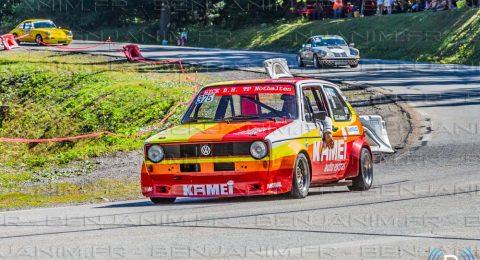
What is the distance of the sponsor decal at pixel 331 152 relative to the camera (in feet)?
40.2

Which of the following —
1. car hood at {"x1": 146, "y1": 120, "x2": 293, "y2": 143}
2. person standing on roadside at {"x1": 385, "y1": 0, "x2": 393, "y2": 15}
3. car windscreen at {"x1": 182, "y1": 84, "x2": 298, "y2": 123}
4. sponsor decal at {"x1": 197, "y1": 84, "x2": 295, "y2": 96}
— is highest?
person standing on roadside at {"x1": 385, "y1": 0, "x2": 393, "y2": 15}

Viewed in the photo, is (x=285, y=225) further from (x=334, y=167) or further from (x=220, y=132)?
(x=334, y=167)

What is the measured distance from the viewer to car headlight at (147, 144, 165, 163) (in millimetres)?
11656

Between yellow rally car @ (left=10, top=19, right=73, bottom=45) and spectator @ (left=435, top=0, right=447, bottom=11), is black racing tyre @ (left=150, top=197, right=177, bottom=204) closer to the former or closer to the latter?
spectator @ (left=435, top=0, right=447, bottom=11)

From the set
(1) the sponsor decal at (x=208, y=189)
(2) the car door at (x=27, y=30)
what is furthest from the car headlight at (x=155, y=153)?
(2) the car door at (x=27, y=30)

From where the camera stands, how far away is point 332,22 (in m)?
50.6

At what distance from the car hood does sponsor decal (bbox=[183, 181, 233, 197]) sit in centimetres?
48

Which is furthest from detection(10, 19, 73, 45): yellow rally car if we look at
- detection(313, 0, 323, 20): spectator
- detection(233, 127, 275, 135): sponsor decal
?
detection(233, 127, 275, 135): sponsor decal

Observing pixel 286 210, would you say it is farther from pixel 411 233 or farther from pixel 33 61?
pixel 33 61

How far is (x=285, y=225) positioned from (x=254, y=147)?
2.25 m

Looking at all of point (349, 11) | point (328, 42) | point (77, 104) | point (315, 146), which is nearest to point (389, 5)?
point (349, 11)

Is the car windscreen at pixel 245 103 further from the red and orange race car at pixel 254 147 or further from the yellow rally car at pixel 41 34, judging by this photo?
the yellow rally car at pixel 41 34

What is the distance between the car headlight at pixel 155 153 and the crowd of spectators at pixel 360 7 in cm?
3393

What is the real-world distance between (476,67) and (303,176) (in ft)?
83.9
